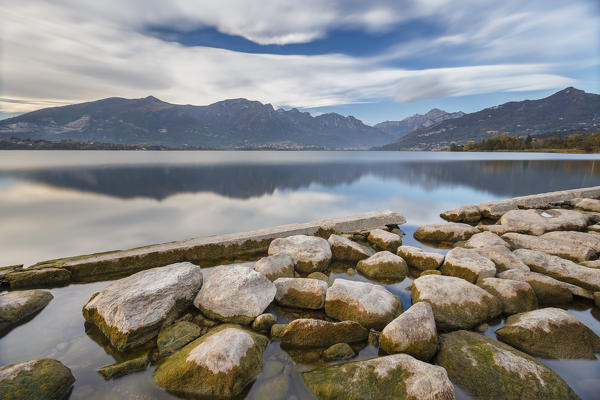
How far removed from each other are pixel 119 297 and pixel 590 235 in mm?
13599

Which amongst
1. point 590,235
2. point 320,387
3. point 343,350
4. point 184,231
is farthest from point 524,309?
point 184,231

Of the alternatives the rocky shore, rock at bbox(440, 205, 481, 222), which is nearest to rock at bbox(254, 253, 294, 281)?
the rocky shore

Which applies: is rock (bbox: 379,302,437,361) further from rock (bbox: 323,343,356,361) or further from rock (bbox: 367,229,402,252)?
rock (bbox: 367,229,402,252)

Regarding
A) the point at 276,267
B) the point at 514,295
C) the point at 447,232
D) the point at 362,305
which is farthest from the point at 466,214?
the point at 276,267

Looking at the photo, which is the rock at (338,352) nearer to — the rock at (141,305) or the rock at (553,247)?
the rock at (141,305)

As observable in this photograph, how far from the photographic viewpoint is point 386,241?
9555 millimetres

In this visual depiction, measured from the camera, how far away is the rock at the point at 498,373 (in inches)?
146

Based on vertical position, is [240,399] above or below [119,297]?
below

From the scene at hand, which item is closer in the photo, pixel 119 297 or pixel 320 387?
pixel 320 387

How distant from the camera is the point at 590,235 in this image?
8812mm

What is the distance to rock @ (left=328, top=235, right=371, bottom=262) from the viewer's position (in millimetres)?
8523

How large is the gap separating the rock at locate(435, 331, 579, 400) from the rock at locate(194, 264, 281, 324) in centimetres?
333

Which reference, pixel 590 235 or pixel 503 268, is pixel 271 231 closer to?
pixel 503 268

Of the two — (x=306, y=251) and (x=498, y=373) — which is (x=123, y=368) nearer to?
(x=306, y=251)
